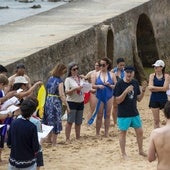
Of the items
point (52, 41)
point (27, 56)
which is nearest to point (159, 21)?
point (52, 41)

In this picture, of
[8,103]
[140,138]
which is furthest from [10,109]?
[140,138]

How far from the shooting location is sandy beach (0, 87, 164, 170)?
933 cm

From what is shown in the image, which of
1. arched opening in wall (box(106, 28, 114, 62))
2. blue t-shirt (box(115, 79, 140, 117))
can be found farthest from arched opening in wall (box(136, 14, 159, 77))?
blue t-shirt (box(115, 79, 140, 117))

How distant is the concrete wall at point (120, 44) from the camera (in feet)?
46.0

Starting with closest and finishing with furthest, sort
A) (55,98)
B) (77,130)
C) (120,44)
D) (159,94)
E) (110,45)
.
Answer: (55,98) → (159,94) → (77,130) → (110,45) → (120,44)

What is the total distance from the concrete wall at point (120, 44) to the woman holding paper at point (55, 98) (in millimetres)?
1770

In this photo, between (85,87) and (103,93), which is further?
(103,93)

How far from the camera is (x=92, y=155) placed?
10070mm

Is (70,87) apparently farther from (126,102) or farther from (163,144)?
(163,144)

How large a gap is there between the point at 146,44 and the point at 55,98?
472 inches

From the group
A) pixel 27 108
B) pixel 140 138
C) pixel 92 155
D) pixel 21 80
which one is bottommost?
pixel 92 155

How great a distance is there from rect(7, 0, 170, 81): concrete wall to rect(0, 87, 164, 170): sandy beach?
2062 millimetres

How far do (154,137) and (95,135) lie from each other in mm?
5464

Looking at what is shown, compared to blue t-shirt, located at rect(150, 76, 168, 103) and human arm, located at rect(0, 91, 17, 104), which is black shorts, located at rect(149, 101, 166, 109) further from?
human arm, located at rect(0, 91, 17, 104)
